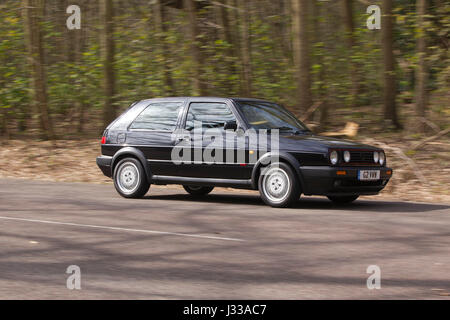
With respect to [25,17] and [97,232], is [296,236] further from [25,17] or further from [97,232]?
[25,17]

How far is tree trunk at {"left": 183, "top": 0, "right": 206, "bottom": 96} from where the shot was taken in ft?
59.5

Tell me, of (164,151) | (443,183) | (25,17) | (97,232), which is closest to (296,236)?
(97,232)

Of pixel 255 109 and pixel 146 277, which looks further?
pixel 255 109

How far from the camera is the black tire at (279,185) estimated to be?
10.4 m

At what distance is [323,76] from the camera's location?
64.1 feet

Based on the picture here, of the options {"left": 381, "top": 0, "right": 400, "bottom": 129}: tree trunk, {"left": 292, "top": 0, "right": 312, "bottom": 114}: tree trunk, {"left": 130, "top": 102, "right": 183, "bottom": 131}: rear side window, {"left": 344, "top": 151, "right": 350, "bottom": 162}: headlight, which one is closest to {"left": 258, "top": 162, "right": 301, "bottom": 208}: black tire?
{"left": 344, "top": 151, "right": 350, "bottom": 162}: headlight

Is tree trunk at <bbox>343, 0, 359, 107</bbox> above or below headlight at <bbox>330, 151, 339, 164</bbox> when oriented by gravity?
above

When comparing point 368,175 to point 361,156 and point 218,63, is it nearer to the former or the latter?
point 361,156

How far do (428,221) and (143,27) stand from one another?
44.5ft

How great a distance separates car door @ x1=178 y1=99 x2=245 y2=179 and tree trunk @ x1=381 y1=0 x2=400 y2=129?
8.24 meters

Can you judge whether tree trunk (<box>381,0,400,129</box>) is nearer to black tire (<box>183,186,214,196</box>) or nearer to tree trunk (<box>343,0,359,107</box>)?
tree trunk (<box>343,0,359,107</box>)

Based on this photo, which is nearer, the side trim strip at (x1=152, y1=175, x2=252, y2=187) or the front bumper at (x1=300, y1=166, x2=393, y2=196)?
the front bumper at (x1=300, y1=166, x2=393, y2=196)

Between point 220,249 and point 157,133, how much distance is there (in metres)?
4.90

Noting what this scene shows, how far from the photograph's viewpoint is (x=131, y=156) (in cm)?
1209
